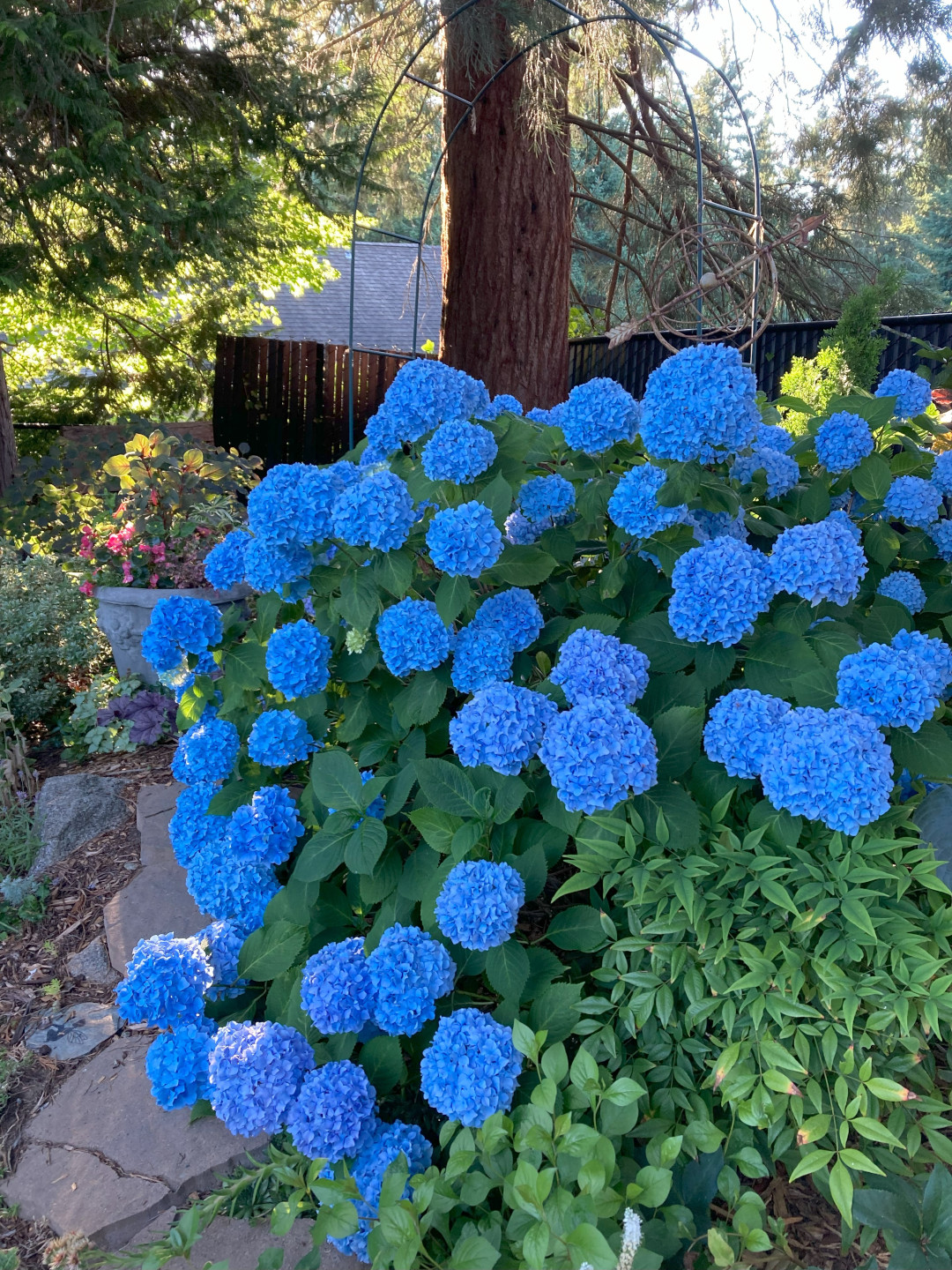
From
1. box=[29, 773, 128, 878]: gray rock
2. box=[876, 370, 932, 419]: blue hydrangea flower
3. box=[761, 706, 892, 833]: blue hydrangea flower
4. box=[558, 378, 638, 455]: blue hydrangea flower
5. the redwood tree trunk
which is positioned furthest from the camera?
the redwood tree trunk

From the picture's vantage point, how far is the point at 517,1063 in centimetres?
143

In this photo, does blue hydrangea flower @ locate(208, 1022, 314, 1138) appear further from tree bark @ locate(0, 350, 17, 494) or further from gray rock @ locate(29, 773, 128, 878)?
tree bark @ locate(0, 350, 17, 494)

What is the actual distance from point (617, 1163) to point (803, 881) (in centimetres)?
52

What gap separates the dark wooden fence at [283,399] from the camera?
31.0 ft

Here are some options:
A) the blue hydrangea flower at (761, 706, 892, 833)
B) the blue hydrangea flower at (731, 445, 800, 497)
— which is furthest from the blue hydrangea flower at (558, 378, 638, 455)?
the blue hydrangea flower at (761, 706, 892, 833)

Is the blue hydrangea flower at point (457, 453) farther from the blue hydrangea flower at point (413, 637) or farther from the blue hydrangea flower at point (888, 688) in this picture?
the blue hydrangea flower at point (888, 688)

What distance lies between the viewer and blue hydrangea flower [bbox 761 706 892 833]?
1.33 metres

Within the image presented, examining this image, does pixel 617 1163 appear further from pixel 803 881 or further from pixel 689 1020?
pixel 803 881

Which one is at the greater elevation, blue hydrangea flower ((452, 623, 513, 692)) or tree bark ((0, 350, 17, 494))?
blue hydrangea flower ((452, 623, 513, 692))

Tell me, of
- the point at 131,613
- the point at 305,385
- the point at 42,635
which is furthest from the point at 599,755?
the point at 305,385

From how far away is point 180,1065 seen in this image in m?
1.65

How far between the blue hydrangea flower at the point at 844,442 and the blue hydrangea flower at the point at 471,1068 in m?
1.32

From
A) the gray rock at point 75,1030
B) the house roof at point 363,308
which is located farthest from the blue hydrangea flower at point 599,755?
the house roof at point 363,308

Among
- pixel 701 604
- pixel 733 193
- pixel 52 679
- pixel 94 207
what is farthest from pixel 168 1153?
pixel 733 193
